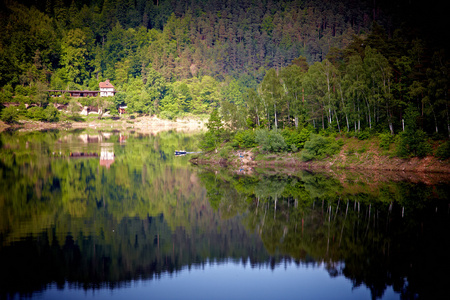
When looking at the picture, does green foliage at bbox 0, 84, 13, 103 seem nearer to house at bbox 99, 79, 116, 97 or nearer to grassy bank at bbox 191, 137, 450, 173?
house at bbox 99, 79, 116, 97

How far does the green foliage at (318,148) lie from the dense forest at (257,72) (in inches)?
158

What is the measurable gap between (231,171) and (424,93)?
2224cm

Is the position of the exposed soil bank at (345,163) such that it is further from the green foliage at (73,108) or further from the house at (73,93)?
the house at (73,93)

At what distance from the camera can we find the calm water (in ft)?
63.9

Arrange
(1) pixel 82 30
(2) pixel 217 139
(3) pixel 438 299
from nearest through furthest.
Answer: (3) pixel 438 299 < (2) pixel 217 139 < (1) pixel 82 30

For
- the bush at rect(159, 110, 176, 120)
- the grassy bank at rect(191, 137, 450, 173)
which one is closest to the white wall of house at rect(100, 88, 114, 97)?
the bush at rect(159, 110, 176, 120)

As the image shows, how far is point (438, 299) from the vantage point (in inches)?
684

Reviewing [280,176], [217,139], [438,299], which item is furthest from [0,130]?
[438,299]

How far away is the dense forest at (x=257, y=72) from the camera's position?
1959 inches

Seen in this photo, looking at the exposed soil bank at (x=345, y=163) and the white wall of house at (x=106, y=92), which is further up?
the white wall of house at (x=106, y=92)

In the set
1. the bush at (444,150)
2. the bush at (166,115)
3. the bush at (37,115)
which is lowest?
the bush at (444,150)

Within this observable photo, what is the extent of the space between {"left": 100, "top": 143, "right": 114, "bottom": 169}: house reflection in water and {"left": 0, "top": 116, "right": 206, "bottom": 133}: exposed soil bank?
42992 millimetres

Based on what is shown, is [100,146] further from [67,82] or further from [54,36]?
[54,36]

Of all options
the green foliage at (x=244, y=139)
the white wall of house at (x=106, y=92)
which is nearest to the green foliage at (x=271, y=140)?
the green foliage at (x=244, y=139)
